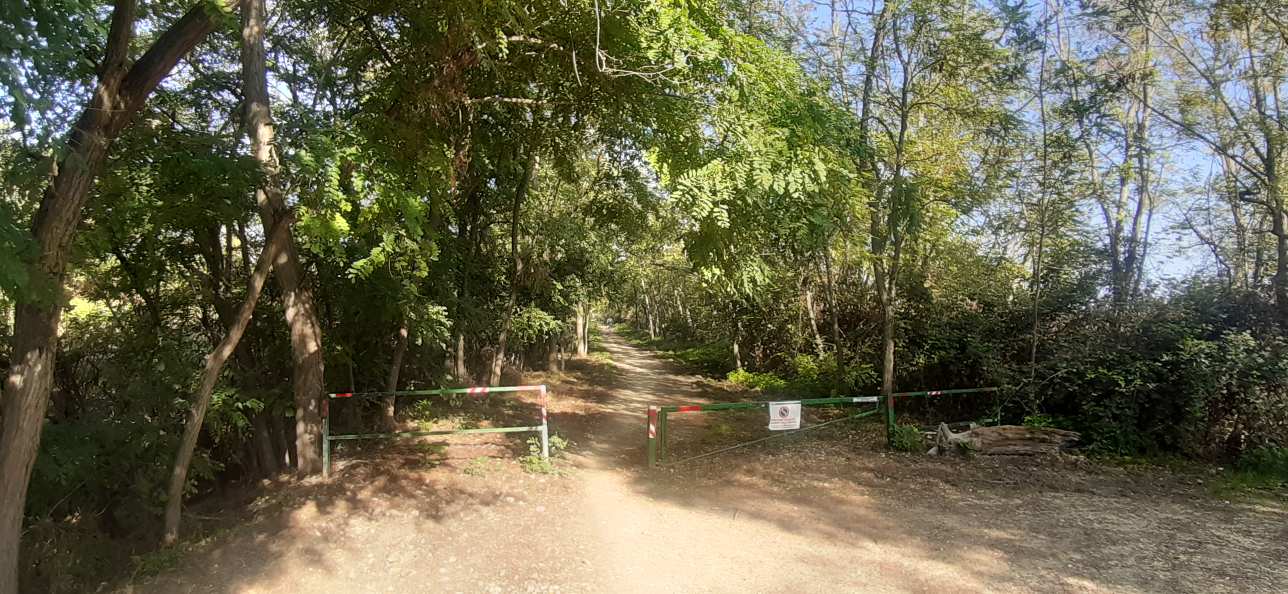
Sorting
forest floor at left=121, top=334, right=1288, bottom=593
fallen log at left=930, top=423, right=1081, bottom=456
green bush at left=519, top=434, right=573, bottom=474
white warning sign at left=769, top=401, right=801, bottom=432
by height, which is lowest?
forest floor at left=121, top=334, right=1288, bottom=593

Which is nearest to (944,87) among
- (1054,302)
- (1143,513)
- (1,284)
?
(1054,302)

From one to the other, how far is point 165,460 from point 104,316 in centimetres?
271

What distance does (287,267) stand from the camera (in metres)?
6.82

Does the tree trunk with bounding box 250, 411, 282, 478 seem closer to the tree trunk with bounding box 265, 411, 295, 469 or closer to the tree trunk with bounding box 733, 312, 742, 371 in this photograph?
the tree trunk with bounding box 265, 411, 295, 469

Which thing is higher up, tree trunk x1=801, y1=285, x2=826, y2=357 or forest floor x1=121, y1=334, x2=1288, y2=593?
tree trunk x1=801, y1=285, x2=826, y2=357

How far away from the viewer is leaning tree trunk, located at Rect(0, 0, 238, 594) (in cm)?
476

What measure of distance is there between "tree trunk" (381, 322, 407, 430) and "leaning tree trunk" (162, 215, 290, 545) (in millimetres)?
2676

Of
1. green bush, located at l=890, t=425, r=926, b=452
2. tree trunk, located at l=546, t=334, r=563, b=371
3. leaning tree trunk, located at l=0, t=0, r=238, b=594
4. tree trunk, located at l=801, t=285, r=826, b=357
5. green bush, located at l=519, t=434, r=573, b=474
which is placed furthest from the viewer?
tree trunk, located at l=546, t=334, r=563, b=371

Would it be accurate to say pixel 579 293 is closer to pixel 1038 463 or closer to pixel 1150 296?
pixel 1038 463

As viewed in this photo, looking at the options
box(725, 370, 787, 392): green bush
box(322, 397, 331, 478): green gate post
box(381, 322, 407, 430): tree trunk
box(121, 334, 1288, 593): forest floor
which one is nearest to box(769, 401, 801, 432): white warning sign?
box(121, 334, 1288, 593): forest floor

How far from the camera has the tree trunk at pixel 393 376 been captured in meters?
9.01

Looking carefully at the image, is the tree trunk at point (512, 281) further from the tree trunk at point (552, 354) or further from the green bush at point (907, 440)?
the green bush at point (907, 440)

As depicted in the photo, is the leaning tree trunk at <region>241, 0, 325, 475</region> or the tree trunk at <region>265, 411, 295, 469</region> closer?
the leaning tree trunk at <region>241, 0, 325, 475</region>

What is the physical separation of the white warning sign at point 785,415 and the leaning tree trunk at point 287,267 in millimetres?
5676
